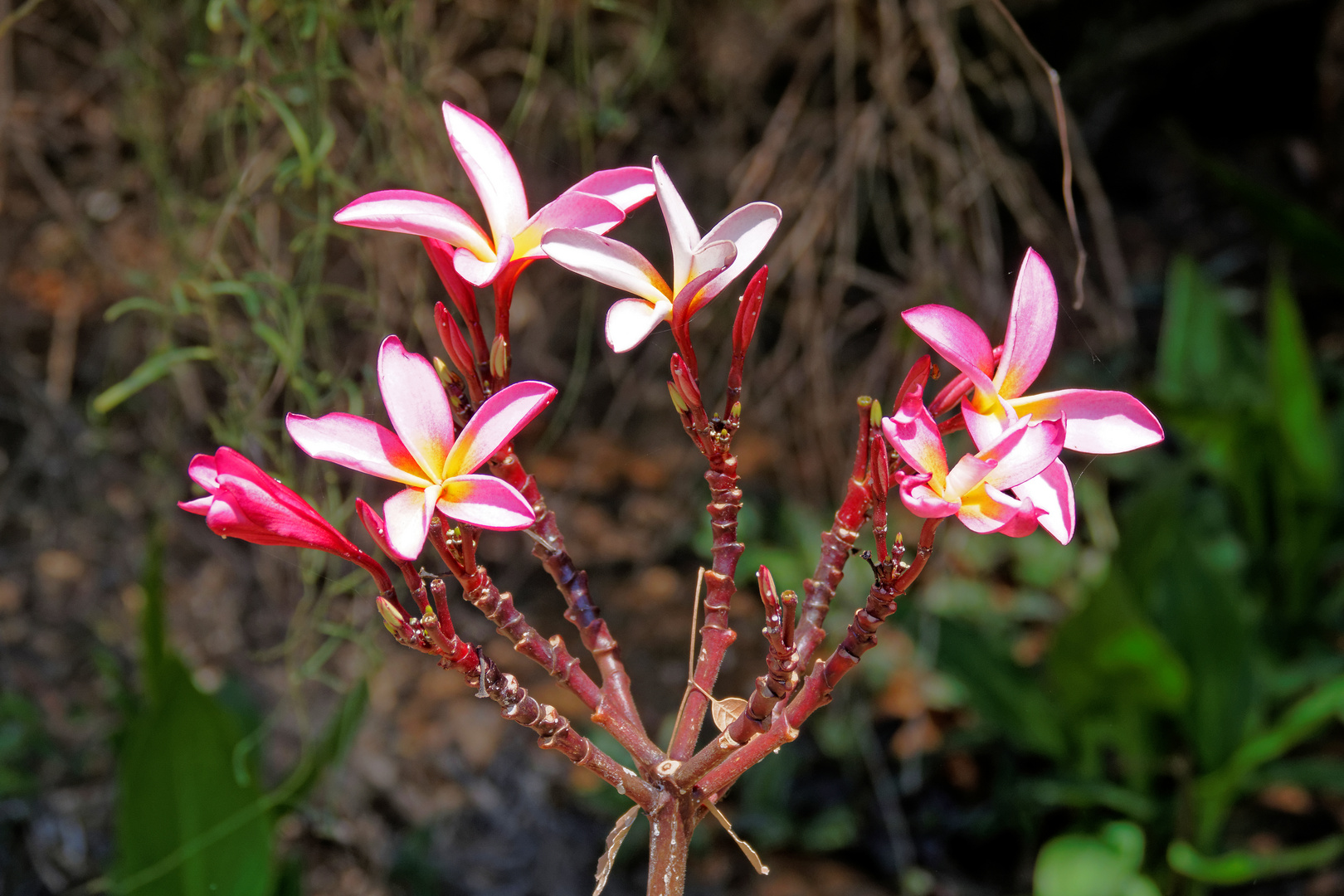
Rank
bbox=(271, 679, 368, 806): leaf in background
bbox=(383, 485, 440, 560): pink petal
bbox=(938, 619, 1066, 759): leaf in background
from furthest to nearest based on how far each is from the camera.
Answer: bbox=(938, 619, 1066, 759): leaf in background, bbox=(271, 679, 368, 806): leaf in background, bbox=(383, 485, 440, 560): pink petal

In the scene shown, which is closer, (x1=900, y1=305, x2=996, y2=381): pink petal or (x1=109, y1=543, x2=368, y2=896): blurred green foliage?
(x1=900, y1=305, x2=996, y2=381): pink petal

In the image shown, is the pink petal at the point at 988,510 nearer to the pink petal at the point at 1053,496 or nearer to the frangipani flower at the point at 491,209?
the pink petal at the point at 1053,496

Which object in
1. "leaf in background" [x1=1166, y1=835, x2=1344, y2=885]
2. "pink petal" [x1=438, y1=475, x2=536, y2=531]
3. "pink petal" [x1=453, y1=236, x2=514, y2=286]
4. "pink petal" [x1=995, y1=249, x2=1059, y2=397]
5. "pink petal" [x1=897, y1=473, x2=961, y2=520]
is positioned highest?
"pink petal" [x1=453, y1=236, x2=514, y2=286]

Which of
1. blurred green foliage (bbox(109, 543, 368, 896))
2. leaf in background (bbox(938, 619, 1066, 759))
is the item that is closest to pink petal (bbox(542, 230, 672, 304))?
blurred green foliage (bbox(109, 543, 368, 896))

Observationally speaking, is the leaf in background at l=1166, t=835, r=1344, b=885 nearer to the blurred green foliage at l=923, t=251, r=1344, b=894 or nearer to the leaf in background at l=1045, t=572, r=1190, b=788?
the blurred green foliage at l=923, t=251, r=1344, b=894

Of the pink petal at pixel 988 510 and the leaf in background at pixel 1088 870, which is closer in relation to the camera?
the pink petal at pixel 988 510

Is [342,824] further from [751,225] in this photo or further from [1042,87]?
[1042,87]

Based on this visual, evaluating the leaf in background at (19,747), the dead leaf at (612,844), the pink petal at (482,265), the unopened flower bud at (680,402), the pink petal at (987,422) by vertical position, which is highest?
the pink petal at (482,265)

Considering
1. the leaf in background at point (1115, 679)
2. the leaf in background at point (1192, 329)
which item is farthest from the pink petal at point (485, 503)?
the leaf in background at point (1192, 329)

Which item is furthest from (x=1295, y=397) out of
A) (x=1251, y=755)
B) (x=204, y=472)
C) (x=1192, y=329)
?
(x=204, y=472)
